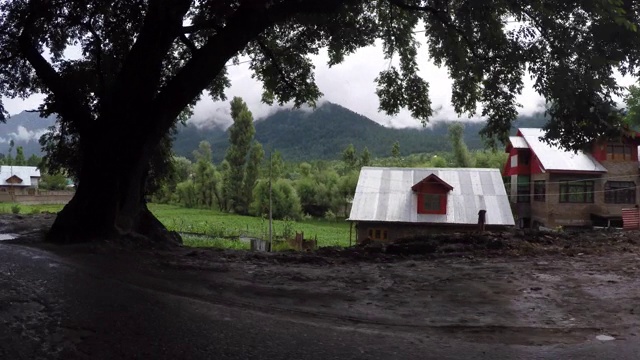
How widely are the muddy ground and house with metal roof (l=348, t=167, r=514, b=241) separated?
60.6ft

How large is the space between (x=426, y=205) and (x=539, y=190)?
11399 millimetres

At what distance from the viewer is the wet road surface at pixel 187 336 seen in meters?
4.03

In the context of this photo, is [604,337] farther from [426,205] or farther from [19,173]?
[19,173]

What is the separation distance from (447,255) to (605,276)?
118 inches

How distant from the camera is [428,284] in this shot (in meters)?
7.15

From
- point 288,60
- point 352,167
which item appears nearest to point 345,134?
point 352,167

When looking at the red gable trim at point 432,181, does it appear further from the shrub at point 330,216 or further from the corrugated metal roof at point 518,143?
the shrub at point 330,216

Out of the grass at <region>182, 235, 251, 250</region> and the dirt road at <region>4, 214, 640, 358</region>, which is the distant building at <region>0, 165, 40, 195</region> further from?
the dirt road at <region>4, 214, 640, 358</region>

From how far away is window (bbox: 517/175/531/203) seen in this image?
39.1 metres

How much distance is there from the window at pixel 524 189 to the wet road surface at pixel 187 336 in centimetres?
3682

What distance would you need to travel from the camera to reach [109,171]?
9.52 metres

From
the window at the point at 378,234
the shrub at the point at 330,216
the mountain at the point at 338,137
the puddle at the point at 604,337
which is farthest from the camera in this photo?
the mountain at the point at 338,137

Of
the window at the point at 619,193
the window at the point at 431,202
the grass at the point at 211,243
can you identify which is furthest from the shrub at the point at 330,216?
the grass at the point at 211,243

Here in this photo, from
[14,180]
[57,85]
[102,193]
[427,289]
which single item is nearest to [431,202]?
[102,193]
